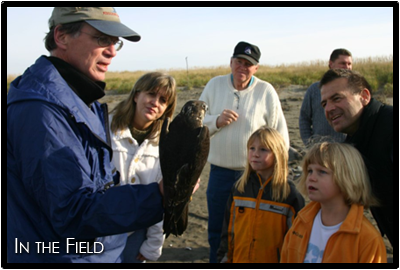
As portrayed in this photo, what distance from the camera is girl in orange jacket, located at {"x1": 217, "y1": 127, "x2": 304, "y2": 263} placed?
10.4 feet

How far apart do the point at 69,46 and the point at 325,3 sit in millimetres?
2103

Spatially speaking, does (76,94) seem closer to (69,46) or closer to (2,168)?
(69,46)

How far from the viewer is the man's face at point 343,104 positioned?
8.60 ft

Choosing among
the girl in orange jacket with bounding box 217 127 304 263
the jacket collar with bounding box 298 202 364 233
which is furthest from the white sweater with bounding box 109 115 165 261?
the jacket collar with bounding box 298 202 364 233

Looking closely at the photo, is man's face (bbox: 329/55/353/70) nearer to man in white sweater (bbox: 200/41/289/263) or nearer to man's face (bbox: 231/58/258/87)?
man in white sweater (bbox: 200/41/289/263)

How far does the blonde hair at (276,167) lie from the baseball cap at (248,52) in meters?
1.12

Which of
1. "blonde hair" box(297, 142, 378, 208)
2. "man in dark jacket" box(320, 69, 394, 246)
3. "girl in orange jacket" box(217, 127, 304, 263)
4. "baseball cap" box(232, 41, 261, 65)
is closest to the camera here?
"man in dark jacket" box(320, 69, 394, 246)

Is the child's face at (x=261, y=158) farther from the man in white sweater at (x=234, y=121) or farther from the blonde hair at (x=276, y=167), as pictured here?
the man in white sweater at (x=234, y=121)

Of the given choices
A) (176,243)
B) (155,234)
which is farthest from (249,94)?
(176,243)

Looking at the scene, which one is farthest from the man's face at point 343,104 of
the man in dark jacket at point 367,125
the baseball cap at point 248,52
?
the baseball cap at point 248,52

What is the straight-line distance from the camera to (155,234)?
310 cm

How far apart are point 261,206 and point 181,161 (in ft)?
5.07

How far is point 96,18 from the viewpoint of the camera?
6.50 feet

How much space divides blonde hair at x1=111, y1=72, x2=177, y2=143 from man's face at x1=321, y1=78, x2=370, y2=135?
4.21 feet
